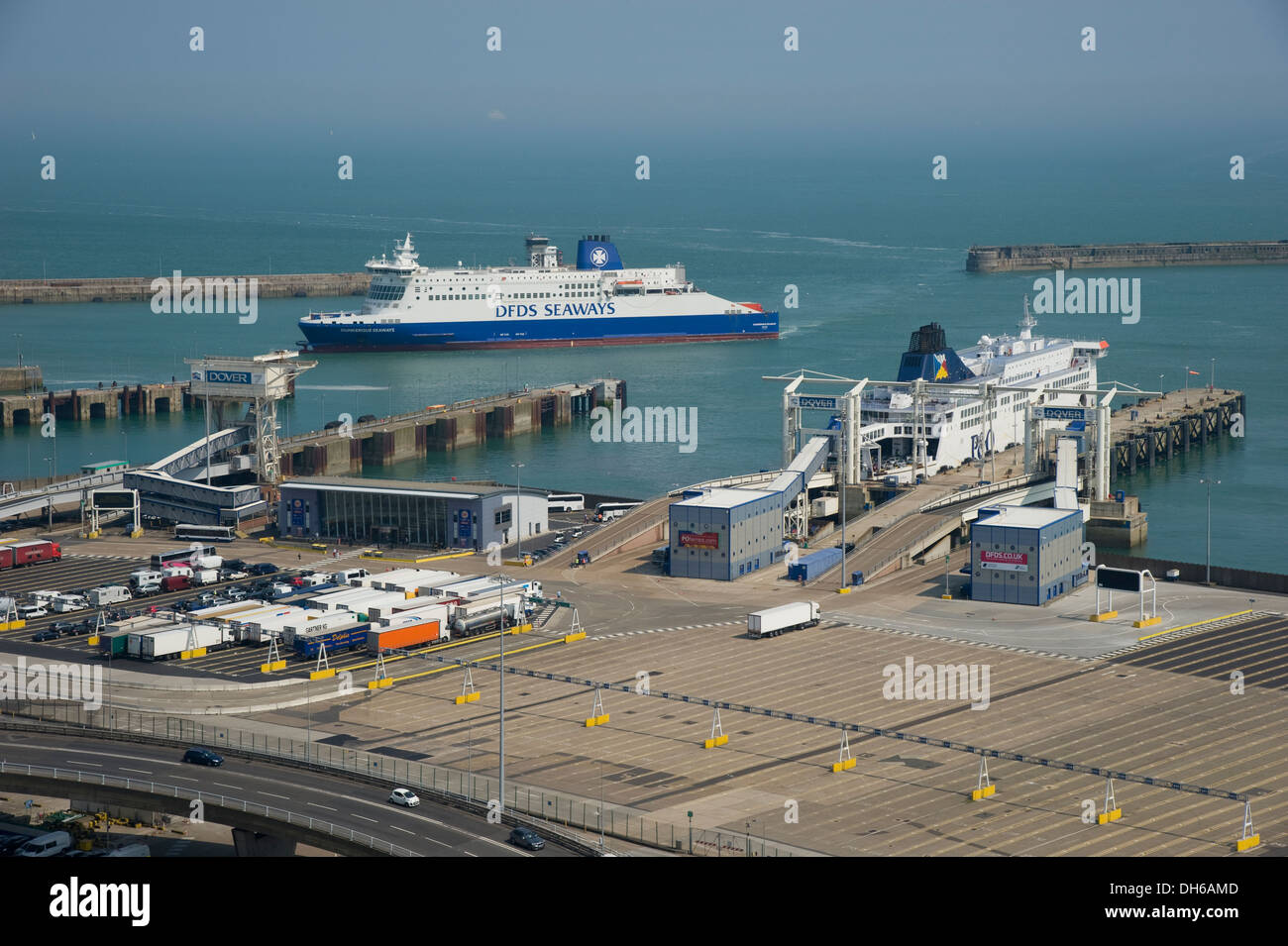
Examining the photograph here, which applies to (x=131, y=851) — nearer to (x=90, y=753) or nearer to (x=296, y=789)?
(x=296, y=789)

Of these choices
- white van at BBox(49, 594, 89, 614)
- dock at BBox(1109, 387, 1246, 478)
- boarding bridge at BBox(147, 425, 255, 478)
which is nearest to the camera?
white van at BBox(49, 594, 89, 614)

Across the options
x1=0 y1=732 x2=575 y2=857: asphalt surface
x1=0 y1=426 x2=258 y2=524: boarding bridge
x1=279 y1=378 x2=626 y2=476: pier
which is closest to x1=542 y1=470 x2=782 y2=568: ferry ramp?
x1=0 y1=426 x2=258 y2=524: boarding bridge

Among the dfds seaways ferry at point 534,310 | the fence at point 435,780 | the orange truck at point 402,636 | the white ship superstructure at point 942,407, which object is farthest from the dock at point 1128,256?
the fence at point 435,780

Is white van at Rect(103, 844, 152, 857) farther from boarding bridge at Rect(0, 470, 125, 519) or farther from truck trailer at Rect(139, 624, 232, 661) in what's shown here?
boarding bridge at Rect(0, 470, 125, 519)

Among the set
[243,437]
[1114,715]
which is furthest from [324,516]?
[1114,715]

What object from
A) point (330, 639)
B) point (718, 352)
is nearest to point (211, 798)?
point (330, 639)

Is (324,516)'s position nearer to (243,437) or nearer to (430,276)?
(243,437)
